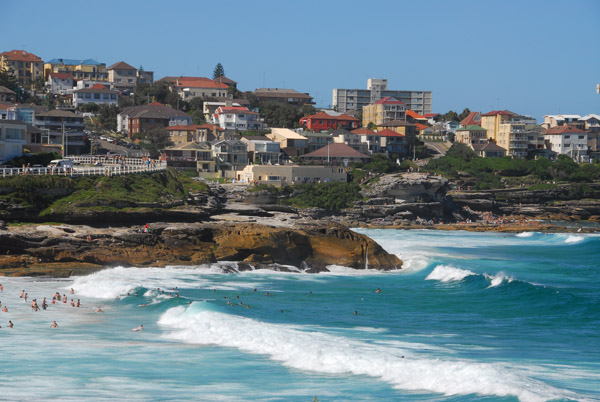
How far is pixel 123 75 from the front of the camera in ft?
449

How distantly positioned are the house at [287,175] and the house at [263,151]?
749 centimetres

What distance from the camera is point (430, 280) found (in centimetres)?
4475

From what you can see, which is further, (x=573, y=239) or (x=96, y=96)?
(x=96, y=96)

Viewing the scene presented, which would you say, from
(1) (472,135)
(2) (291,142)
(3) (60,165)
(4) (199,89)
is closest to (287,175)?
(2) (291,142)

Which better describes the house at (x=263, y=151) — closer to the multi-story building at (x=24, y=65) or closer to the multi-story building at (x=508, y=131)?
the multi-story building at (x=508, y=131)

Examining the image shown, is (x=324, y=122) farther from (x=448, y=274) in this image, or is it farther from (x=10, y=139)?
(x=448, y=274)

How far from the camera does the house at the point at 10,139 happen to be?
52500 millimetres

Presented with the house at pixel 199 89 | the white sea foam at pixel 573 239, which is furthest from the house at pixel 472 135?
the white sea foam at pixel 573 239

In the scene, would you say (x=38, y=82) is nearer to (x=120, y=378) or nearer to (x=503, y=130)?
(x=503, y=130)

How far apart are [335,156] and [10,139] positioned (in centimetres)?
4954

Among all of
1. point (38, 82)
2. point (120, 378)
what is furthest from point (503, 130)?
point (120, 378)

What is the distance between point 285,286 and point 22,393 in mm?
19655

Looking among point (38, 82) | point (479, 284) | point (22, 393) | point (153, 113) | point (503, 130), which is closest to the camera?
point (22, 393)

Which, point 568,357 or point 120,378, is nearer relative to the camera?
point 120,378
